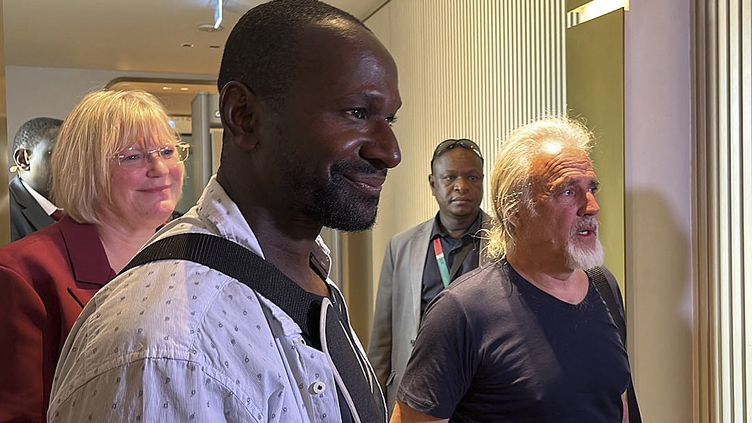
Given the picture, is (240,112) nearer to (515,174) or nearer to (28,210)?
(515,174)

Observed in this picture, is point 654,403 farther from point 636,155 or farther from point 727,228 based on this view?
point 636,155

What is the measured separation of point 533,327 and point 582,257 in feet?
0.83

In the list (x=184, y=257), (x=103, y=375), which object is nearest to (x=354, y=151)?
(x=184, y=257)

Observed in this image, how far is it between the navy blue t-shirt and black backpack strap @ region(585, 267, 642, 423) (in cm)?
13

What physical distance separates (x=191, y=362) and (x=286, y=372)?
4.7 inches

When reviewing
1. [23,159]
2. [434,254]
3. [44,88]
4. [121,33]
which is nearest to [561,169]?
[434,254]

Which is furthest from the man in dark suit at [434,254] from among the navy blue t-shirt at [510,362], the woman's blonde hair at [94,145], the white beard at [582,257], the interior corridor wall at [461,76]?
the woman's blonde hair at [94,145]

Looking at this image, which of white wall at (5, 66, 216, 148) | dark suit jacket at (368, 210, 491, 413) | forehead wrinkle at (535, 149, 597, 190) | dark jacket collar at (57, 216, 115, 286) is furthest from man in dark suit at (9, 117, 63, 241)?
white wall at (5, 66, 216, 148)

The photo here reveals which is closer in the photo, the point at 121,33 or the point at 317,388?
the point at 317,388

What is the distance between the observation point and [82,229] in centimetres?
152

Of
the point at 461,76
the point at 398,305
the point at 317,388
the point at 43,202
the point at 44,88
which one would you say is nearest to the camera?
the point at 317,388

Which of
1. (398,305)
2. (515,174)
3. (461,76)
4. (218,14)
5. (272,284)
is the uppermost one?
(218,14)

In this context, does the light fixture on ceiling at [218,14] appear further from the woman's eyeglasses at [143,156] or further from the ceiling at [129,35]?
the woman's eyeglasses at [143,156]

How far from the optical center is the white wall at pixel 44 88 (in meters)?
7.12
